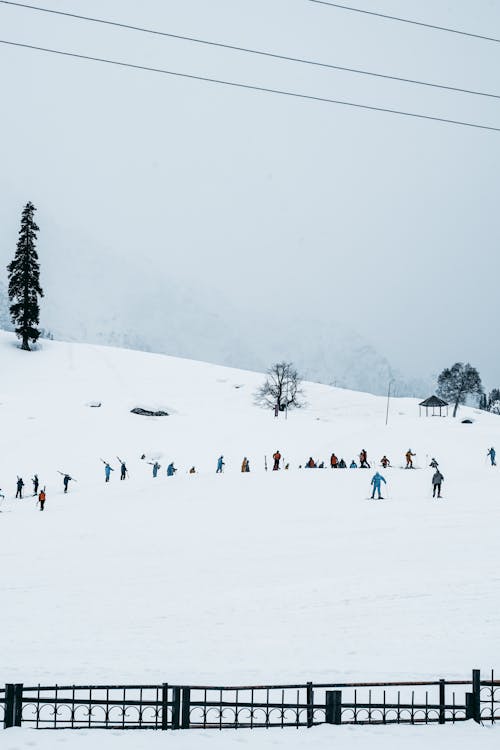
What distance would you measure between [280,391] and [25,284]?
105 feet

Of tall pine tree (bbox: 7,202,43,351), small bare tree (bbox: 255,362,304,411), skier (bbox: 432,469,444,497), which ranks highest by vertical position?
tall pine tree (bbox: 7,202,43,351)

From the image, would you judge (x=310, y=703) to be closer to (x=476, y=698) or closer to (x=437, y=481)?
(x=476, y=698)

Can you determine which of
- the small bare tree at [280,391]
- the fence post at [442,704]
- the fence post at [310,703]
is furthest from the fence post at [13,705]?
the small bare tree at [280,391]

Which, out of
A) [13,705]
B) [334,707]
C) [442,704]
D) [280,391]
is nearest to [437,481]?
[442,704]

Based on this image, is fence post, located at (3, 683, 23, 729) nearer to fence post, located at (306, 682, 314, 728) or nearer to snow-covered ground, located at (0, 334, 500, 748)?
snow-covered ground, located at (0, 334, 500, 748)

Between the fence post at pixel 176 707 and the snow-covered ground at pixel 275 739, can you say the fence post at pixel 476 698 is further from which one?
the fence post at pixel 176 707

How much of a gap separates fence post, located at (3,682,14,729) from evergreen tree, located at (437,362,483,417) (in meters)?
112

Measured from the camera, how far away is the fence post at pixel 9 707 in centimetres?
1032

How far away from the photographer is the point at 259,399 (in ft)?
261

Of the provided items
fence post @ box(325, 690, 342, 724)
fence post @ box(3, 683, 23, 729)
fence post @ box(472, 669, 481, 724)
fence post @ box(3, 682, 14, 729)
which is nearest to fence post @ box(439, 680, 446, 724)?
fence post @ box(472, 669, 481, 724)

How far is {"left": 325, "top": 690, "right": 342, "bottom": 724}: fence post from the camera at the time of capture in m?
10.8

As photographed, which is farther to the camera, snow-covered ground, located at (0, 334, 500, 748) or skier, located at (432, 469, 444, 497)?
skier, located at (432, 469, 444, 497)

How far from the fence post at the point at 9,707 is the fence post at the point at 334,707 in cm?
479

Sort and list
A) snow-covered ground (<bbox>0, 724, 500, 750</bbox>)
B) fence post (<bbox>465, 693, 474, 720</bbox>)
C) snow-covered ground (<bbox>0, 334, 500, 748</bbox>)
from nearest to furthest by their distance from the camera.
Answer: snow-covered ground (<bbox>0, 724, 500, 750</bbox>), fence post (<bbox>465, 693, 474, 720</bbox>), snow-covered ground (<bbox>0, 334, 500, 748</bbox>)
